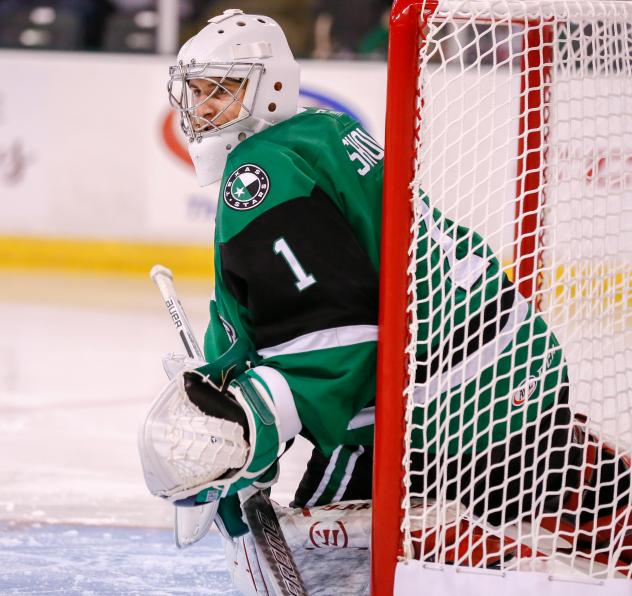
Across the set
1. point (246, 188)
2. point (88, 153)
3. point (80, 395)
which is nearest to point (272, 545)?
point (246, 188)

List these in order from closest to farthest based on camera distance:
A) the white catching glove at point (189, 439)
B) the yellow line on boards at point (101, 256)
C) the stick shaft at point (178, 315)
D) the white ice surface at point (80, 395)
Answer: the white catching glove at point (189, 439), the stick shaft at point (178, 315), the white ice surface at point (80, 395), the yellow line on boards at point (101, 256)

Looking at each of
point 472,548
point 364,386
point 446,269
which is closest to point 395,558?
point 472,548

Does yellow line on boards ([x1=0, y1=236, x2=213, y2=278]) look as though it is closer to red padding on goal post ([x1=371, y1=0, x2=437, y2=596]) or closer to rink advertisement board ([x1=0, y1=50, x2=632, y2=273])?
rink advertisement board ([x1=0, y1=50, x2=632, y2=273])

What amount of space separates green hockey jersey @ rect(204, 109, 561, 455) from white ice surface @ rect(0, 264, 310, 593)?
69 cm

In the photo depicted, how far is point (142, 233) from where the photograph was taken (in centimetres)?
607

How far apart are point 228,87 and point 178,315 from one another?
1.61 feet

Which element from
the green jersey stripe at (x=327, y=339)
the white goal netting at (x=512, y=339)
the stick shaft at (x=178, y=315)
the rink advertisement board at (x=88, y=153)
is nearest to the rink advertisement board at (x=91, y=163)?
the rink advertisement board at (x=88, y=153)

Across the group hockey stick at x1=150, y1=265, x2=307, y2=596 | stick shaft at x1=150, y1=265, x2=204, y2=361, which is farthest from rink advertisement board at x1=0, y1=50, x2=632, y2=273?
hockey stick at x1=150, y1=265, x2=307, y2=596

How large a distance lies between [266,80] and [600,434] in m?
0.85

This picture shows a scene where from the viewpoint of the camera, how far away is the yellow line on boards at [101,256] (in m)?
6.00

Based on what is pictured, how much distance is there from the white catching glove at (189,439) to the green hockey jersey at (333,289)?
0.08 metres

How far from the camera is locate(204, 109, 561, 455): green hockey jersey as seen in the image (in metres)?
1.67

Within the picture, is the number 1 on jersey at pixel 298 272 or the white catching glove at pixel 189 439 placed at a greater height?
the number 1 on jersey at pixel 298 272

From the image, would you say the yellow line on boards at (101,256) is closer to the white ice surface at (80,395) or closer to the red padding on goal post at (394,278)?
the white ice surface at (80,395)
